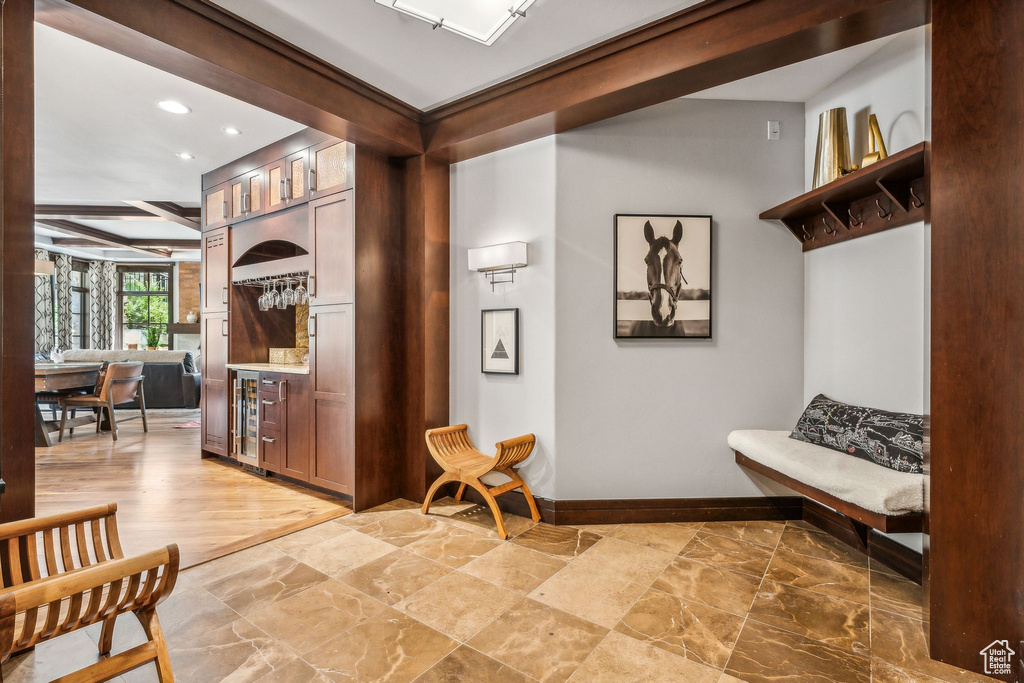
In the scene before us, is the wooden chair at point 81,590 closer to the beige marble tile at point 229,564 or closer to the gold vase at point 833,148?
the beige marble tile at point 229,564

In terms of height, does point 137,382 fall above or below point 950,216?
below

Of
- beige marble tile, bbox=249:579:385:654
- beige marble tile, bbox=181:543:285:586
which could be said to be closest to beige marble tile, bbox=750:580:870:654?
beige marble tile, bbox=249:579:385:654

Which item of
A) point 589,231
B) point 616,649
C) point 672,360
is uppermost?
point 589,231

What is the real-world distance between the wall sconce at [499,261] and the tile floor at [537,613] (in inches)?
67.6

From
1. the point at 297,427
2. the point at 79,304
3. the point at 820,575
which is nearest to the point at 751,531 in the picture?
the point at 820,575

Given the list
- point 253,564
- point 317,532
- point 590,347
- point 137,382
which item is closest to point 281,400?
point 317,532

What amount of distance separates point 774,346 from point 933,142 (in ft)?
5.12

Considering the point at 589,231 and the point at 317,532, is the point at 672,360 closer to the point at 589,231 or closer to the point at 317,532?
the point at 589,231

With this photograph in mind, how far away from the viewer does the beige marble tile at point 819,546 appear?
8.55ft

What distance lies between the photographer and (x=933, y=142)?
6.03ft

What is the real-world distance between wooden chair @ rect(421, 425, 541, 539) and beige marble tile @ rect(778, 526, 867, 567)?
4.98 feet

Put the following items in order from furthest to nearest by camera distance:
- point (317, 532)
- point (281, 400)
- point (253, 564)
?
point (281, 400)
point (317, 532)
point (253, 564)

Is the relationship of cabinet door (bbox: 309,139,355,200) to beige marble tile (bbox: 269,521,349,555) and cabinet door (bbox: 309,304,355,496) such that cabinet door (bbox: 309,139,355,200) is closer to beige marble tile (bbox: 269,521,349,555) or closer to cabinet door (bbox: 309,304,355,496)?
cabinet door (bbox: 309,304,355,496)
